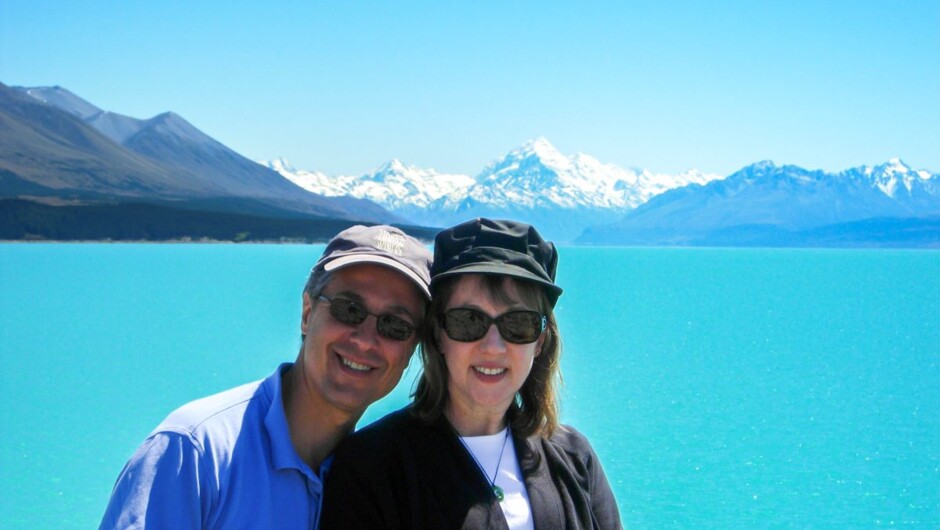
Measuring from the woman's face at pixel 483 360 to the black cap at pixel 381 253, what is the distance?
151mm

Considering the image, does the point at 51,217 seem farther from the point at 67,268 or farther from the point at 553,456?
the point at 553,456

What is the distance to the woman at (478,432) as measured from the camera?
226 centimetres

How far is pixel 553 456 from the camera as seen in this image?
2.57 m

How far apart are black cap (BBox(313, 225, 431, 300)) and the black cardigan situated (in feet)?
1.47

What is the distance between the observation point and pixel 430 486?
7.54 ft

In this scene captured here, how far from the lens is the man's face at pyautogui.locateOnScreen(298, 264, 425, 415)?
101 inches

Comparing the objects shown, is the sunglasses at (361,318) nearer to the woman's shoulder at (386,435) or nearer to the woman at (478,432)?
the woman at (478,432)

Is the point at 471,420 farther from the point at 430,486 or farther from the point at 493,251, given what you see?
the point at 493,251

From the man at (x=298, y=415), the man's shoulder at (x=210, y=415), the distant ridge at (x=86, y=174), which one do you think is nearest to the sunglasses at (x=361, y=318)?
the man at (x=298, y=415)

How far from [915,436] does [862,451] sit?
188cm

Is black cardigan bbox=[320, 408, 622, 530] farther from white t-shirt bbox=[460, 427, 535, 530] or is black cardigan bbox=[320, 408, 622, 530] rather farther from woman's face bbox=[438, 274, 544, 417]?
woman's face bbox=[438, 274, 544, 417]

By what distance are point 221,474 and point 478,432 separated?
2.66 feet

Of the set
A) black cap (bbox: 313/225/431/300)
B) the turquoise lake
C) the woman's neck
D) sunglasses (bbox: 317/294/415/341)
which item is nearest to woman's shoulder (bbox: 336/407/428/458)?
the woman's neck

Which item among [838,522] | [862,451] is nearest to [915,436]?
[862,451]
